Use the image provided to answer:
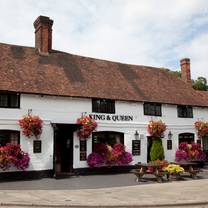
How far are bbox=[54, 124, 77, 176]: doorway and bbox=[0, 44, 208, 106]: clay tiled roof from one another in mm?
2012

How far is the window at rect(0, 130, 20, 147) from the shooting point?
18266 millimetres

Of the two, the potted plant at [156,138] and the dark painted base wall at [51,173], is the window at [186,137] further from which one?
the dark painted base wall at [51,173]

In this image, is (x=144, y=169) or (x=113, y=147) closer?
(x=144, y=169)

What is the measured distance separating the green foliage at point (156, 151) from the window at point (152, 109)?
5.92 ft

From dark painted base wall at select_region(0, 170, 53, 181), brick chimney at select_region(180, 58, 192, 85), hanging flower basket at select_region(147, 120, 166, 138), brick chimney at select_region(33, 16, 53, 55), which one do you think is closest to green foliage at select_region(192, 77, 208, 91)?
brick chimney at select_region(180, 58, 192, 85)

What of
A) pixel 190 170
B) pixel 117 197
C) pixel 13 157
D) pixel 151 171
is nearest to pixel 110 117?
pixel 151 171

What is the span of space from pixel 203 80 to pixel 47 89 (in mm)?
34948

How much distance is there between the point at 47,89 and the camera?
1988 centimetres

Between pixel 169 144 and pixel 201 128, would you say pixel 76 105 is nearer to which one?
pixel 169 144

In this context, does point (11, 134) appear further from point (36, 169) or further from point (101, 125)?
point (101, 125)

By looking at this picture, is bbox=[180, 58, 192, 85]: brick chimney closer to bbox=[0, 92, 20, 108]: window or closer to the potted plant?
the potted plant

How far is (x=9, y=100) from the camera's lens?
1859 cm

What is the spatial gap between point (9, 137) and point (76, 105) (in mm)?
4210

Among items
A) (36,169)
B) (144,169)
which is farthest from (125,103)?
(36,169)
